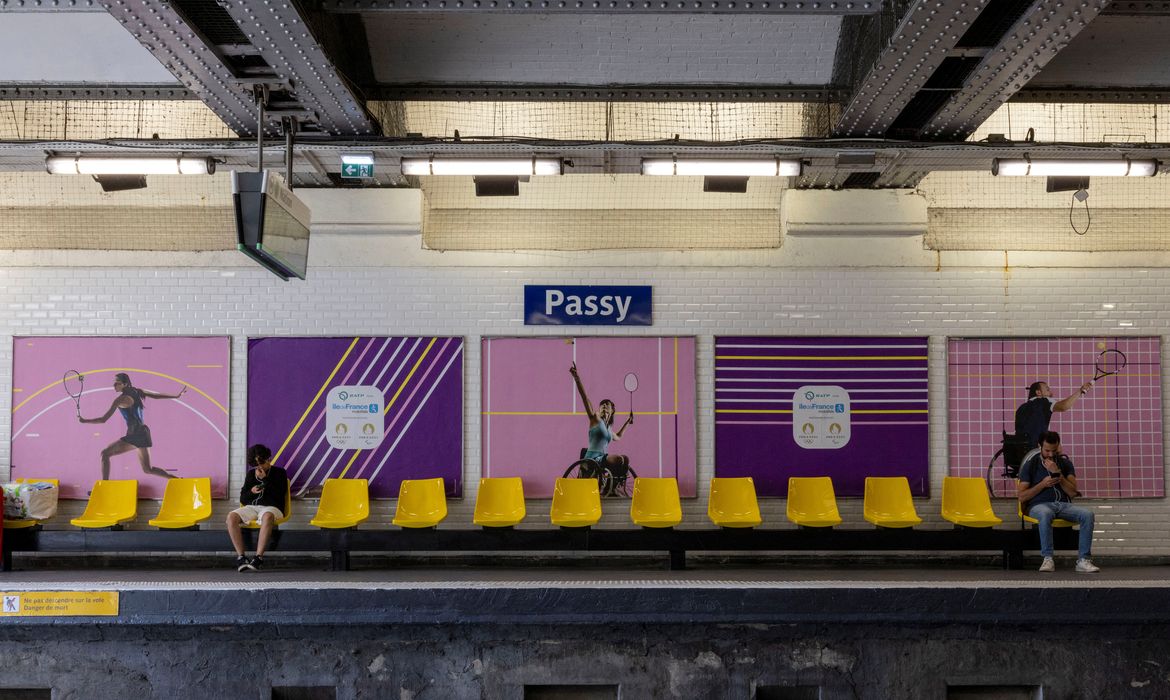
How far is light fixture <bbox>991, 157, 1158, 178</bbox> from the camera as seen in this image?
6102 millimetres

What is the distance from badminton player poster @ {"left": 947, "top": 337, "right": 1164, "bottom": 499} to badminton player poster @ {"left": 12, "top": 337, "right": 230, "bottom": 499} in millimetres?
6635

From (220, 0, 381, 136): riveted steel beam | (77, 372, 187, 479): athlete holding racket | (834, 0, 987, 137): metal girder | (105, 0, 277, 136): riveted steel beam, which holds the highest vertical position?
(834, 0, 987, 137): metal girder

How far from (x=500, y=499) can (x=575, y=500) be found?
657mm

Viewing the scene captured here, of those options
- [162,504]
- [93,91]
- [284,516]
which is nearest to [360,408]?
[284,516]

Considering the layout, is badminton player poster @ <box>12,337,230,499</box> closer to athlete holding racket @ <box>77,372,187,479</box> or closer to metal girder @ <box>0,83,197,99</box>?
athlete holding racket @ <box>77,372,187,479</box>

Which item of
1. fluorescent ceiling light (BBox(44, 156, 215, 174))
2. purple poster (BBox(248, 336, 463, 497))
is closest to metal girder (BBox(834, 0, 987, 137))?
purple poster (BBox(248, 336, 463, 497))

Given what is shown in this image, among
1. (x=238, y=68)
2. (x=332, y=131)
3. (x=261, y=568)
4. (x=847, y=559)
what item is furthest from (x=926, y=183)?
(x=261, y=568)

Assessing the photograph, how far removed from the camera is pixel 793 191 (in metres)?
7.45

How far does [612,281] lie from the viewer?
7504 millimetres

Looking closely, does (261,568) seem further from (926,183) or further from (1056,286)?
(1056,286)

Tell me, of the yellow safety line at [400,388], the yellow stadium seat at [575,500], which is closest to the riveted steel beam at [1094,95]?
the yellow stadium seat at [575,500]

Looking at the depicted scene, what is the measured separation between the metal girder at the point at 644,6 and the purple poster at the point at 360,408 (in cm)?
368

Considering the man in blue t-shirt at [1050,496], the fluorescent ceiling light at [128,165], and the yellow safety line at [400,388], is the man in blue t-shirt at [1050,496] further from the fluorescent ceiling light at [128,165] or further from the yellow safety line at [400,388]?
the fluorescent ceiling light at [128,165]

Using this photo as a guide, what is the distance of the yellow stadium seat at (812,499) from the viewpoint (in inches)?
282
